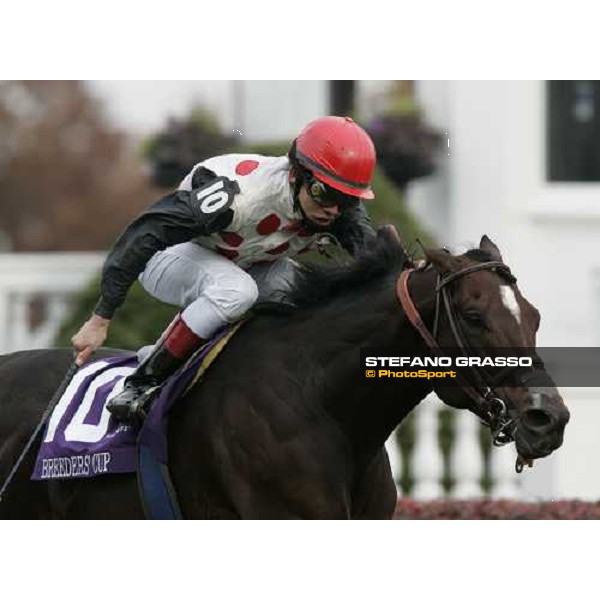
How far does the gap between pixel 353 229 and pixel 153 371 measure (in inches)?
33.0

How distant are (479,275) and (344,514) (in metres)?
0.87

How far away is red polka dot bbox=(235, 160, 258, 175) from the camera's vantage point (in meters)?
6.17

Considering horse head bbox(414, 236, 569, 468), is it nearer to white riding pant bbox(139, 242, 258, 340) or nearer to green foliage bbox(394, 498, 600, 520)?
white riding pant bbox(139, 242, 258, 340)

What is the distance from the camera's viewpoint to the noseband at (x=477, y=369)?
221 inches

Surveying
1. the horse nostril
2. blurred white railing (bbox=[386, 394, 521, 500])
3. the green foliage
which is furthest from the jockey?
blurred white railing (bbox=[386, 394, 521, 500])

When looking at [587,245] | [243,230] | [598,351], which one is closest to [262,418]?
[243,230]

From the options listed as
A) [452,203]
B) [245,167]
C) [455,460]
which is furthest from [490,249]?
[452,203]

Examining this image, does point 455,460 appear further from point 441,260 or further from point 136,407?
point 441,260

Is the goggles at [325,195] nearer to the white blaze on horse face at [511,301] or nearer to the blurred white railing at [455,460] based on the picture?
the white blaze on horse face at [511,301]

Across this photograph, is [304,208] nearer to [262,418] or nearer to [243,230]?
[243,230]

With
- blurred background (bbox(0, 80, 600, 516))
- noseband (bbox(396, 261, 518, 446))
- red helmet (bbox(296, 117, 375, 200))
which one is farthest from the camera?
blurred background (bbox(0, 80, 600, 516))

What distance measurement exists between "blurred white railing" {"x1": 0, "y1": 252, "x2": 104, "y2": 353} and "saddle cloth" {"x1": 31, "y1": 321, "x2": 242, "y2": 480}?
5.09 metres

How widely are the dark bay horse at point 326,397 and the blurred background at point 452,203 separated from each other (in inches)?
112

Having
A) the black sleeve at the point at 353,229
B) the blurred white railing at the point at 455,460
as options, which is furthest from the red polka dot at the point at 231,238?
the blurred white railing at the point at 455,460
